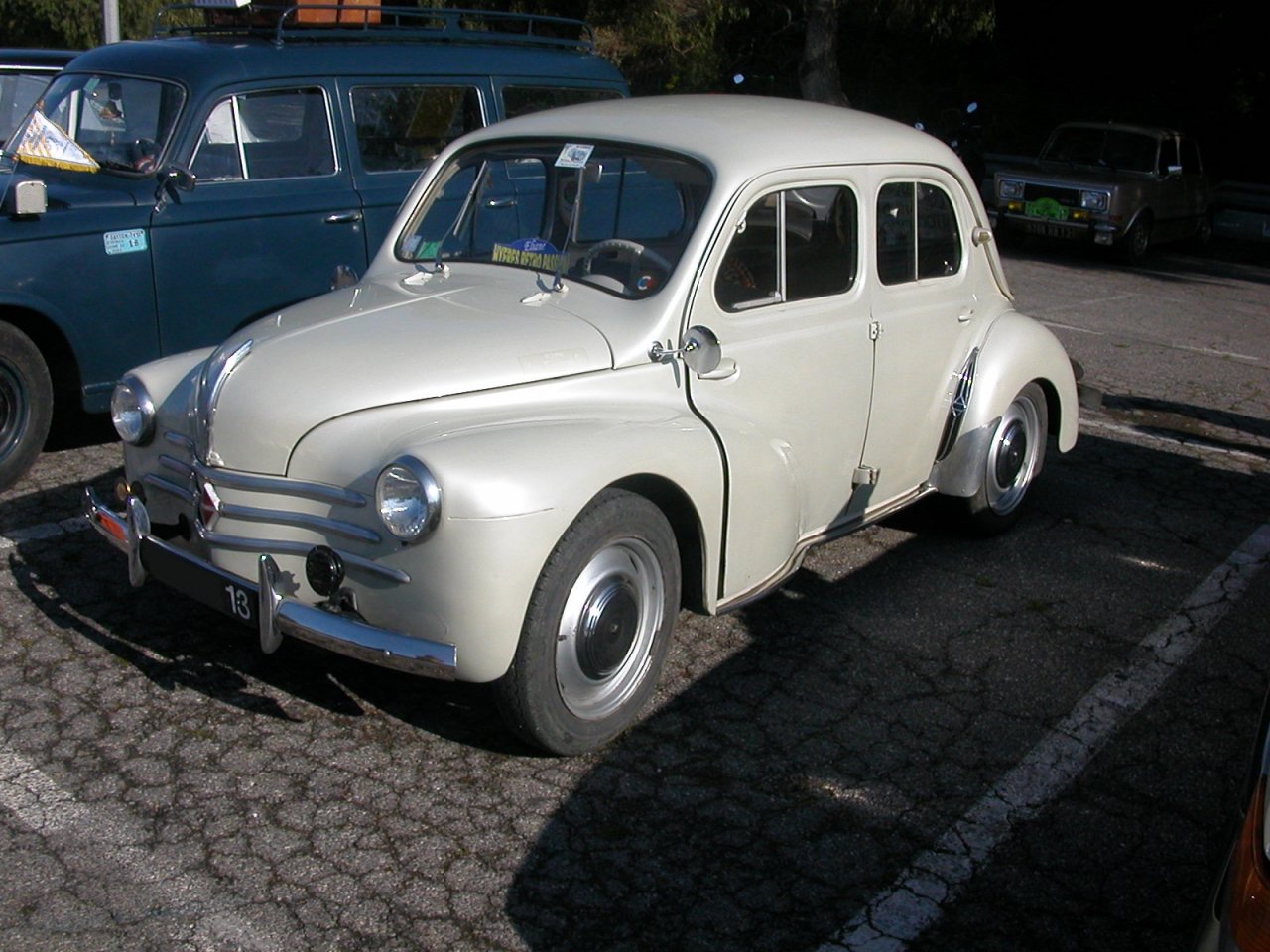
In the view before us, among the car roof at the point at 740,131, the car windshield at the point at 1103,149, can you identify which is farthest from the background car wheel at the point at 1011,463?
the car windshield at the point at 1103,149

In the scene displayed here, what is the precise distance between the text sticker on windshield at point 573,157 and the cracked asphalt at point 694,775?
171cm

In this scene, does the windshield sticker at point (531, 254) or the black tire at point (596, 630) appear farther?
the windshield sticker at point (531, 254)

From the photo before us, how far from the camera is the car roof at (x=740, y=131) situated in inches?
177

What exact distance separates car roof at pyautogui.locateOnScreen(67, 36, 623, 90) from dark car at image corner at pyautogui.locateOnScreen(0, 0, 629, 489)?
1 cm

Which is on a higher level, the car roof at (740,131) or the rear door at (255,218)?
the car roof at (740,131)

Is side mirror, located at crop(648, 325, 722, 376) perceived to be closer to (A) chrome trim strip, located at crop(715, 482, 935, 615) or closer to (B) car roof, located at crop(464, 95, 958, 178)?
(B) car roof, located at crop(464, 95, 958, 178)

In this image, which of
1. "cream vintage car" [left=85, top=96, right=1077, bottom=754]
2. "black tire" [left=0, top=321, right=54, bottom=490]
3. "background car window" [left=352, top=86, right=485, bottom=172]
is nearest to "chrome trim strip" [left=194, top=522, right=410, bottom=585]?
"cream vintage car" [left=85, top=96, right=1077, bottom=754]

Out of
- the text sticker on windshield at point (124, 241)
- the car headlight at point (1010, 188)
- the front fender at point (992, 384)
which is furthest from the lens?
the car headlight at point (1010, 188)

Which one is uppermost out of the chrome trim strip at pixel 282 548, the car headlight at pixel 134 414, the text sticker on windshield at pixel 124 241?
the text sticker on windshield at pixel 124 241

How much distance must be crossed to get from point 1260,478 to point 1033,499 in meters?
1.45

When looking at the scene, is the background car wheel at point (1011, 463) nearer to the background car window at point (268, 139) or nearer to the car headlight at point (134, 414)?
the car headlight at point (134, 414)

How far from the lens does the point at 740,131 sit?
15.1 feet

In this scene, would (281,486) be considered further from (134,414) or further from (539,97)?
(539,97)


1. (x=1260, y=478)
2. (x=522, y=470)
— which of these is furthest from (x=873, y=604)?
(x=1260, y=478)
